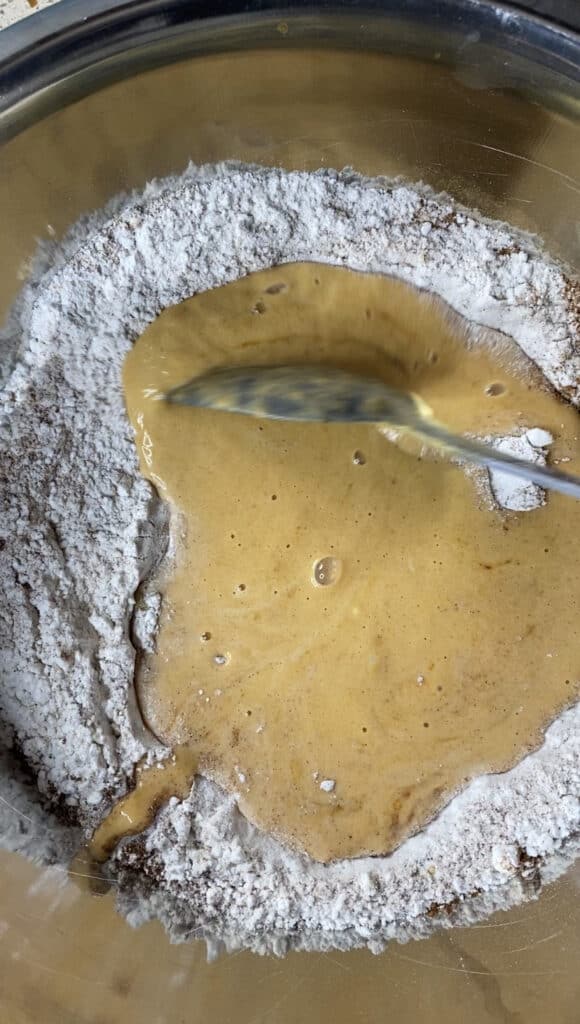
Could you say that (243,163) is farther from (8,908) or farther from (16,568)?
(8,908)

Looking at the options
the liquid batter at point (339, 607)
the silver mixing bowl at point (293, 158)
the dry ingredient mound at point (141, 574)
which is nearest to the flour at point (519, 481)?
the liquid batter at point (339, 607)

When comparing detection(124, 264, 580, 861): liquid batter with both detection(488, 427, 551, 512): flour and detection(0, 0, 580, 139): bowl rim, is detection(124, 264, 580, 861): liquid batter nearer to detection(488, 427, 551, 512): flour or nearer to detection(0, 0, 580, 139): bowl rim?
detection(488, 427, 551, 512): flour

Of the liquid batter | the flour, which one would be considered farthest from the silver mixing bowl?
the flour

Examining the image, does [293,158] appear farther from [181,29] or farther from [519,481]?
[519,481]

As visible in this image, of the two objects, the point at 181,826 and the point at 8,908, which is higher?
the point at 181,826

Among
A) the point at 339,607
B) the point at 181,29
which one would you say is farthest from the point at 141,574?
the point at 181,29

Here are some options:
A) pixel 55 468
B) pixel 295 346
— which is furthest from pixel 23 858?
pixel 295 346

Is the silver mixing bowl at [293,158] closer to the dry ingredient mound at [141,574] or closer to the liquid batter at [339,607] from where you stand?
the dry ingredient mound at [141,574]
